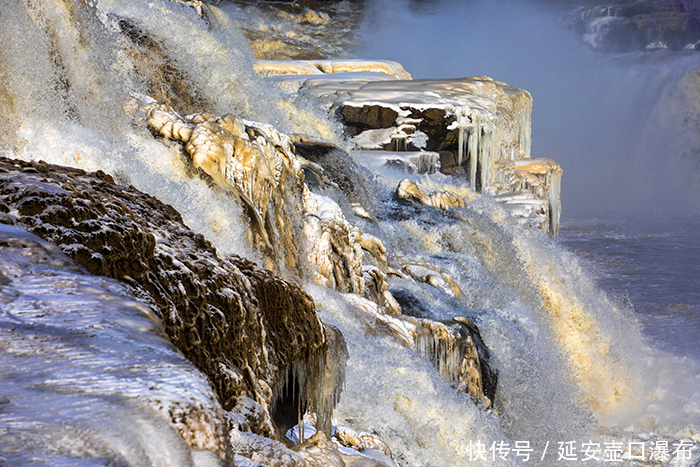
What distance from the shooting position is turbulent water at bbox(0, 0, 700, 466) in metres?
3.78

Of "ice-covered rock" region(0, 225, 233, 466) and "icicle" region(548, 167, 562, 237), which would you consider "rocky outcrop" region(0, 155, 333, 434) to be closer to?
Answer: "ice-covered rock" region(0, 225, 233, 466)

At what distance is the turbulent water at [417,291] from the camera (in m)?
3.78

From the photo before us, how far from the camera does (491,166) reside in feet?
42.8

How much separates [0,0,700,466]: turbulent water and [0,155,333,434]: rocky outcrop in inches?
21.3

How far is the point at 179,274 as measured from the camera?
2025 millimetres

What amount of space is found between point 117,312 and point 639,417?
838 cm

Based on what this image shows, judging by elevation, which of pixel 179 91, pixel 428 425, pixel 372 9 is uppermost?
pixel 372 9

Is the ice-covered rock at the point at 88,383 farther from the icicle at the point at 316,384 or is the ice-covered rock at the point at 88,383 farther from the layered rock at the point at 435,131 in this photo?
the layered rock at the point at 435,131

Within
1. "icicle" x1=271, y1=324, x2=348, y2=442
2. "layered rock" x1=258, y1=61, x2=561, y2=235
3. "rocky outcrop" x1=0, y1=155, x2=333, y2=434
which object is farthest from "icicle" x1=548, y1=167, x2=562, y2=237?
"rocky outcrop" x1=0, y1=155, x2=333, y2=434

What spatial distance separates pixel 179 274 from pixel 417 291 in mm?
4427

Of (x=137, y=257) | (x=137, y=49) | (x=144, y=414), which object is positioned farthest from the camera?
(x=137, y=49)

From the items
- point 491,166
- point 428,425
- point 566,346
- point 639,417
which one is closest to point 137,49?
point 428,425

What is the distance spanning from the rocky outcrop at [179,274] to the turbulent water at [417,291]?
1.77 feet

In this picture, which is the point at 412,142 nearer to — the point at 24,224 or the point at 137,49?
the point at 137,49
